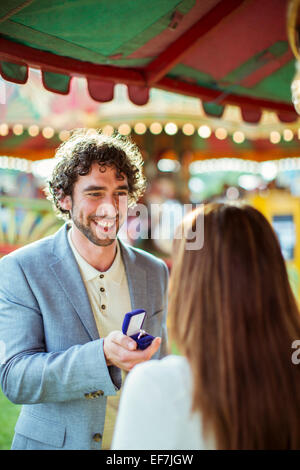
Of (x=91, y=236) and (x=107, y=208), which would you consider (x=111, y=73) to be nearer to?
(x=107, y=208)

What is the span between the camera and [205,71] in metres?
2.87

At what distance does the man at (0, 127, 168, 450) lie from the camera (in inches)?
58.3

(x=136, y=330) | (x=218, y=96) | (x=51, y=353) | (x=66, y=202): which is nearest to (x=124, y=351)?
(x=136, y=330)

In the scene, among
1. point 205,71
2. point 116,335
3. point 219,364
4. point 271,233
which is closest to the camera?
point 219,364

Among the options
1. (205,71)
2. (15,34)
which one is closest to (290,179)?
(205,71)

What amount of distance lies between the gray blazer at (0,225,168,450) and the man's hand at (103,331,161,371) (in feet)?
0.14

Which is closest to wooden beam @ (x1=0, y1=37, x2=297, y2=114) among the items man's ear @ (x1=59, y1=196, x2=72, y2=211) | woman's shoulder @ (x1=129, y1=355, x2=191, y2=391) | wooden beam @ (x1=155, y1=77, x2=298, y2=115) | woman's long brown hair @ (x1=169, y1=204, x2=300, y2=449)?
wooden beam @ (x1=155, y1=77, x2=298, y2=115)

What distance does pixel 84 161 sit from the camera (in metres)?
1.93

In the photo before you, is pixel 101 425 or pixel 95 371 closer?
pixel 95 371

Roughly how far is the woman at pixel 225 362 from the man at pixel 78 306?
42 centimetres

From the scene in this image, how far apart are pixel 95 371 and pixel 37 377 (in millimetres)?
216

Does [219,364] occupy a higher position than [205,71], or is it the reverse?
[205,71]
